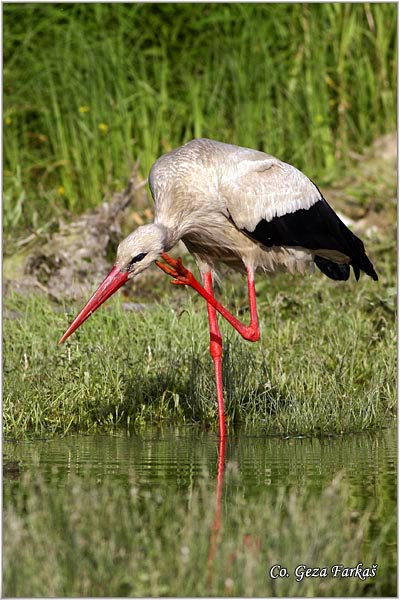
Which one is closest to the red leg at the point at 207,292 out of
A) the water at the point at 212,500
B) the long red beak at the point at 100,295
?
the long red beak at the point at 100,295

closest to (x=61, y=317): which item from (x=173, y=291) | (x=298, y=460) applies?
(x=173, y=291)

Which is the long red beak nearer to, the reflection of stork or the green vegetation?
the reflection of stork

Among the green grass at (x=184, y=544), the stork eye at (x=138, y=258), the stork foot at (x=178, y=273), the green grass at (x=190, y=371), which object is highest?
the stork eye at (x=138, y=258)

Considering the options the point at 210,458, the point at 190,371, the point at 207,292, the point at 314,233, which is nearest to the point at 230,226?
the point at 207,292

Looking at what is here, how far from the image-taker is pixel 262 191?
623 cm

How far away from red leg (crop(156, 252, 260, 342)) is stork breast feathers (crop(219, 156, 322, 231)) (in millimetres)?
378

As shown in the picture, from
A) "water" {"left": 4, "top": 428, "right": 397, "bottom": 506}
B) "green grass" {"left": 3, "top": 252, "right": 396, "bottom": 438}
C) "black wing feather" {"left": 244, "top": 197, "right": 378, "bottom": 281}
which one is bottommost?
"water" {"left": 4, "top": 428, "right": 397, "bottom": 506}

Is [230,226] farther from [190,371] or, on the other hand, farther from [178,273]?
[190,371]

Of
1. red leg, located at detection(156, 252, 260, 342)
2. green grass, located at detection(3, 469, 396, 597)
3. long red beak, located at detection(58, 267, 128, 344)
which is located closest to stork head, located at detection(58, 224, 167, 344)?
long red beak, located at detection(58, 267, 128, 344)

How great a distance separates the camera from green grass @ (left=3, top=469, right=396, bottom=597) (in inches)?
133

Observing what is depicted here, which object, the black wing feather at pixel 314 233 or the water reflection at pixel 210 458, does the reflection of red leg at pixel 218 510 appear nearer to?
the water reflection at pixel 210 458

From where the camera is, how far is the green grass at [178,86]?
10.8 m

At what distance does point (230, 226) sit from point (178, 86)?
5396mm

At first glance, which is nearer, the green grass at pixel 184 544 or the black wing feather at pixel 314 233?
the green grass at pixel 184 544
